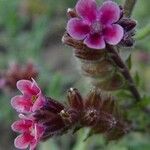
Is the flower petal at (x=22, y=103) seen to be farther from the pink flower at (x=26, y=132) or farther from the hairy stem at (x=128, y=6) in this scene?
the hairy stem at (x=128, y=6)

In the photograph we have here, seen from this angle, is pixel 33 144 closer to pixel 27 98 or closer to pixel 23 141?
pixel 23 141

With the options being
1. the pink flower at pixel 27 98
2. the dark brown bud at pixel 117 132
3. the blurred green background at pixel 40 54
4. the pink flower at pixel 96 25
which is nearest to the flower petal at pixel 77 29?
the pink flower at pixel 96 25

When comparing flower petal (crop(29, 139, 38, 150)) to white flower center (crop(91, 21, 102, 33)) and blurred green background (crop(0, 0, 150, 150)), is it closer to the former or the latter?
white flower center (crop(91, 21, 102, 33))

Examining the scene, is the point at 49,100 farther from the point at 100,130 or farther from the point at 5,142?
the point at 5,142

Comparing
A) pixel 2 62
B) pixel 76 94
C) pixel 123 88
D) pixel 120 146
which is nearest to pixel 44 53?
pixel 2 62

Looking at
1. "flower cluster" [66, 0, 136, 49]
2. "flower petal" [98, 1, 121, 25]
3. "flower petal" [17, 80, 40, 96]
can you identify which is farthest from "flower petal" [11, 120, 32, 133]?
"flower petal" [98, 1, 121, 25]

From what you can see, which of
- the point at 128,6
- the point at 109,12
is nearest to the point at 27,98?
the point at 109,12
